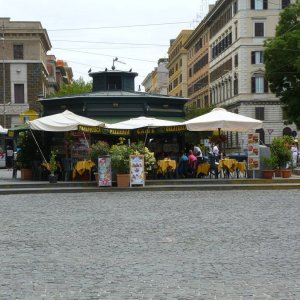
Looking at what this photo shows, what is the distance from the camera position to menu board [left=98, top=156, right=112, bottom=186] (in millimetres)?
25078

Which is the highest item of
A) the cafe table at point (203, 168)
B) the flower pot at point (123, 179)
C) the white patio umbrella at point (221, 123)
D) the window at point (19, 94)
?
the window at point (19, 94)

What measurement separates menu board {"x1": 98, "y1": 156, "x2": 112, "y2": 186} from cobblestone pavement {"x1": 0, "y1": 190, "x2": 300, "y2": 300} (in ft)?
19.8

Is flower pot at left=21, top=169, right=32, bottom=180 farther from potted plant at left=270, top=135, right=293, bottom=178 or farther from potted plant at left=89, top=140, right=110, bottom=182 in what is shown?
potted plant at left=270, top=135, right=293, bottom=178

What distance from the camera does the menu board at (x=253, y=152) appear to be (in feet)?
88.3

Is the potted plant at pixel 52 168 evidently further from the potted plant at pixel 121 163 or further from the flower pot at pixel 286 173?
the flower pot at pixel 286 173

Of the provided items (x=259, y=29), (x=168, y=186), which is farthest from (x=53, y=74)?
(x=168, y=186)

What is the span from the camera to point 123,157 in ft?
82.8

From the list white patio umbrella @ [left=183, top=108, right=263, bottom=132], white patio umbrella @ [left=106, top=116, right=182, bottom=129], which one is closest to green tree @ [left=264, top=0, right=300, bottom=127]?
white patio umbrella @ [left=183, top=108, right=263, bottom=132]

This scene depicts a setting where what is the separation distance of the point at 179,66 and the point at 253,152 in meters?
107

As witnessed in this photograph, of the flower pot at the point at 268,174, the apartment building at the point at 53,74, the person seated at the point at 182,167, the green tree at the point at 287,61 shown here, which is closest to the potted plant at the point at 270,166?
the flower pot at the point at 268,174

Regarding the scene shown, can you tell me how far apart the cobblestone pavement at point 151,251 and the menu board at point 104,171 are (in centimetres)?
605

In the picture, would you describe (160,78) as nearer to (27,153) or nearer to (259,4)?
(259,4)

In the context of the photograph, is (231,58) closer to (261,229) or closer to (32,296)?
(261,229)

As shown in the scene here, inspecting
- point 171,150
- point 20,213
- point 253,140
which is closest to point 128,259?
point 20,213
